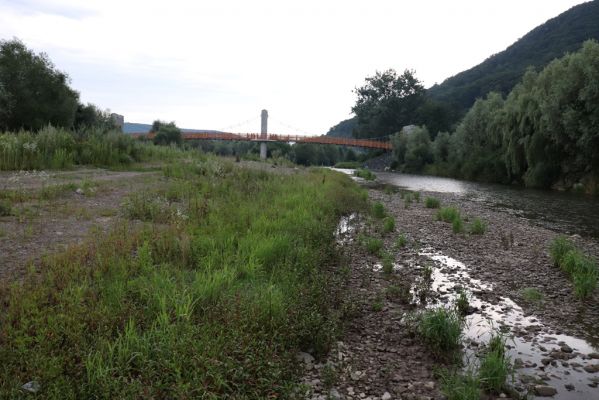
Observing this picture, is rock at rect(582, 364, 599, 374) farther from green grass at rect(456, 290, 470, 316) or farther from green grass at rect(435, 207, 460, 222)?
green grass at rect(435, 207, 460, 222)

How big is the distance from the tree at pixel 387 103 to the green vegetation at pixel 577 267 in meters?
133

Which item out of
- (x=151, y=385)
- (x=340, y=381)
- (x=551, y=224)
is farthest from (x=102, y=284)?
(x=551, y=224)

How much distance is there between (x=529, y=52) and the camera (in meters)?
148

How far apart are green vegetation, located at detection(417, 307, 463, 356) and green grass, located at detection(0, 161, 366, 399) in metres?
1.47

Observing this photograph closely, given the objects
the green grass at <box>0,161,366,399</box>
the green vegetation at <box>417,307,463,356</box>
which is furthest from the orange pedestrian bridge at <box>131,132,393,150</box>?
the green vegetation at <box>417,307,463,356</box>

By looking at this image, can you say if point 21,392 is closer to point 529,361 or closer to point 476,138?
point 529,361

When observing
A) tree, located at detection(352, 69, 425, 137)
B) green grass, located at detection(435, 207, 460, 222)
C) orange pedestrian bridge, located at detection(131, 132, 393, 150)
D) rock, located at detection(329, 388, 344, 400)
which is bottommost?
rock, located at detection(329, 388, 344, 400)

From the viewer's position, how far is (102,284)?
579 centimetres

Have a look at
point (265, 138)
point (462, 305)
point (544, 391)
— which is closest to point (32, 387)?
point (544, 391)

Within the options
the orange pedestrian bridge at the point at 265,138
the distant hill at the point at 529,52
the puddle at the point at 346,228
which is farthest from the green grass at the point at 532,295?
the distant hill at the point at 529,52

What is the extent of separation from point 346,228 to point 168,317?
11.3m

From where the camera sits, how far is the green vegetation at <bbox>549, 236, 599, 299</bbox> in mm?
8625

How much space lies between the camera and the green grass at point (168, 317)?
13.3ft

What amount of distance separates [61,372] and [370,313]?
17.2ft
